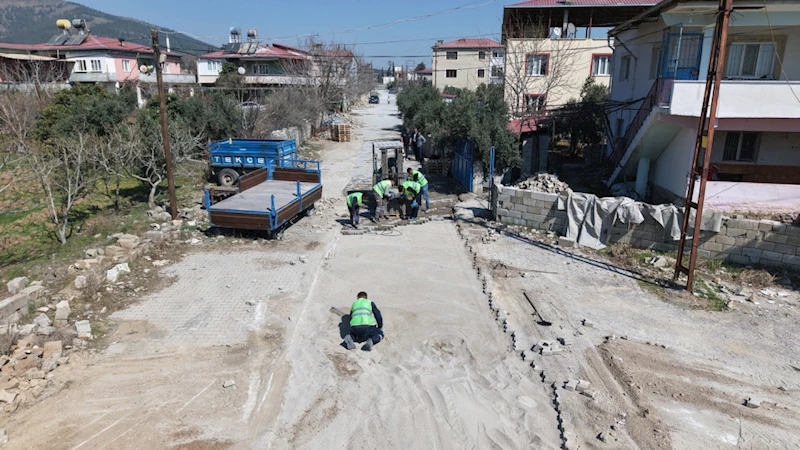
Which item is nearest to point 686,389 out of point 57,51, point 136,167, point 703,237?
point 703,237

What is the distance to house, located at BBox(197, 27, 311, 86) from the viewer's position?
4556 centimetres

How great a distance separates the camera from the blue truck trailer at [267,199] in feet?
39.4

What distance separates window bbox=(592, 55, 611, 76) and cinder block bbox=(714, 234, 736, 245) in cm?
2272

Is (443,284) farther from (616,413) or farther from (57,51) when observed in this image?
(57,51)

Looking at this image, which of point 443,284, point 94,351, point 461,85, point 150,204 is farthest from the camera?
point 461,85

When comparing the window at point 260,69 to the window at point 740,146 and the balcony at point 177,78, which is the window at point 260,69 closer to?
the balcony at point 177,78

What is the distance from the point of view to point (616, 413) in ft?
19.9

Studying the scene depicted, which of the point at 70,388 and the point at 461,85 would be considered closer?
the point at 70,388

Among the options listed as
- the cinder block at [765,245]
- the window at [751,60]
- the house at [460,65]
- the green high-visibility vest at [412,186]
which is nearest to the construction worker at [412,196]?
the green high-visibility vest at [412,186]

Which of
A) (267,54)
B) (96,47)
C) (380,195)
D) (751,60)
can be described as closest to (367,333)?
(380,195)

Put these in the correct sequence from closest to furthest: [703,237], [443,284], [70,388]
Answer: [70,388]
[443,284]
[703,237]

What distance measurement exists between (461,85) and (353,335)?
165ft

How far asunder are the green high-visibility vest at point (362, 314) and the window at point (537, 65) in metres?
25.1

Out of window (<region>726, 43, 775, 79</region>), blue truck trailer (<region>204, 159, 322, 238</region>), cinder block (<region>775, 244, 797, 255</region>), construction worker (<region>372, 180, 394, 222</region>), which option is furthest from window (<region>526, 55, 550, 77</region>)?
cinder block (<region>775, 244, 797, 255</region>)
